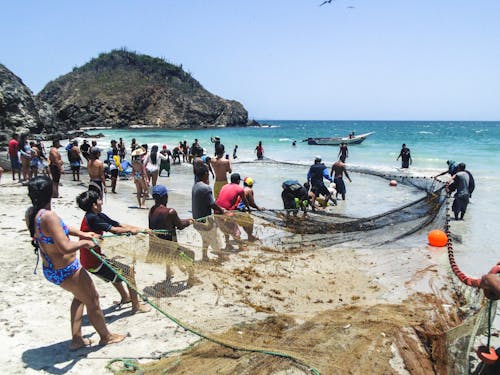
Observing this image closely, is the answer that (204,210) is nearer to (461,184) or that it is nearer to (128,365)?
(128,365)

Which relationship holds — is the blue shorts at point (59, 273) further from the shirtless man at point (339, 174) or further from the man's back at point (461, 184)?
the shirtless man at point (339, 174)

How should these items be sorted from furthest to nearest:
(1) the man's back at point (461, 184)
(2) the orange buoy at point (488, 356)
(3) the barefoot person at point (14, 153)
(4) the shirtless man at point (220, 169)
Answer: (3) the barefoot person at point (14, 153)
(1) the man's back at point (461, 184)
(4) the shirtless man at point (220, 169)
(2) the orange buoy at point (488, 356)

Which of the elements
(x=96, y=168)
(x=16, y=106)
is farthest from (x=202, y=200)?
(x=16, y=106)

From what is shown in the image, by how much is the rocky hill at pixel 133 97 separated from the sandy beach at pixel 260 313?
7166 cm

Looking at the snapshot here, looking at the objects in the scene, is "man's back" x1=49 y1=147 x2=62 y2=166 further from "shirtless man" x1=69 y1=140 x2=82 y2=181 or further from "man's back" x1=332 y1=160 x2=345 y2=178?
"man's back" x1=332 y1=160 x2=345 y2=178

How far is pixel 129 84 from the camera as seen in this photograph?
80938 mm

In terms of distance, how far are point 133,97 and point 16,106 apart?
47190mm

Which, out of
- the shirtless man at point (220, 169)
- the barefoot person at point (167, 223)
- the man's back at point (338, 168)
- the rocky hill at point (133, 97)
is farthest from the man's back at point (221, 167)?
the rocky hill at point (133, 97)

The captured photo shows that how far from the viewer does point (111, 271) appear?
15.0ft

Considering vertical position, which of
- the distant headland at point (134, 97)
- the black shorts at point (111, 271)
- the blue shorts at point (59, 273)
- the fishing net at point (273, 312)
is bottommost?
the fishing net at point (273, 312)

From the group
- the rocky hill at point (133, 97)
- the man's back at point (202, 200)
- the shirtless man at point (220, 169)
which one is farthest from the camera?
the rocky hill at point (133, 97)

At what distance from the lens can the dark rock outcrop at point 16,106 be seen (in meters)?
31.1

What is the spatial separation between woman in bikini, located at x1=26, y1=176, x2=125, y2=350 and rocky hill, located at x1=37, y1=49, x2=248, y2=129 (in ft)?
239

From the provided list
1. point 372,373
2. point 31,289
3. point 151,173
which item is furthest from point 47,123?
point 372,373
